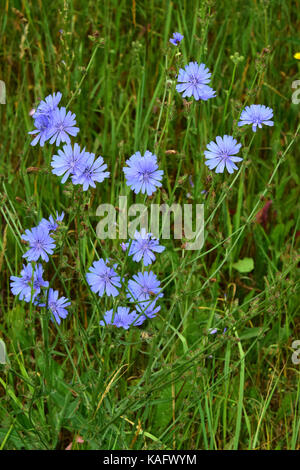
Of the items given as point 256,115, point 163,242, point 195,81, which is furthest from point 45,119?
point 163,242

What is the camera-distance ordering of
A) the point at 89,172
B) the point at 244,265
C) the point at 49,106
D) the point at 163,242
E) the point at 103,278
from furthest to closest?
the point at 244,265, the point at 163,242, the point at 103,278, the point at 49,106, the point at 89,172

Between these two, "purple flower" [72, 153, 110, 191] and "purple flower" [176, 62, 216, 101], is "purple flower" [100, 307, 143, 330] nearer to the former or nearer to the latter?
"purple flower" [72, 153, 110, 191]

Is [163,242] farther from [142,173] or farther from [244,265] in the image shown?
[142,173]

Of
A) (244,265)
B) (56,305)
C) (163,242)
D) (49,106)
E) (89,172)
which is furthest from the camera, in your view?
(244,265)

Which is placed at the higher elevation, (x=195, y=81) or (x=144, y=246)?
(x=195, y=81)

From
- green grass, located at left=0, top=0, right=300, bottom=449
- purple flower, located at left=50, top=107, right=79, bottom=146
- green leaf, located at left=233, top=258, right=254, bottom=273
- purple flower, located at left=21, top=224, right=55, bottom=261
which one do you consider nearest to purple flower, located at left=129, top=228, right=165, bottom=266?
green grass, located at left=0, top=0, right=300, bottom=449

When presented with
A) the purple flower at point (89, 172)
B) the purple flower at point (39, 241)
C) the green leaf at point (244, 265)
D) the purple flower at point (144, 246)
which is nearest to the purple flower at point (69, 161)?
the purple flower at point (89, 172)

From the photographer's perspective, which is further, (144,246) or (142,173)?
(144,246)
